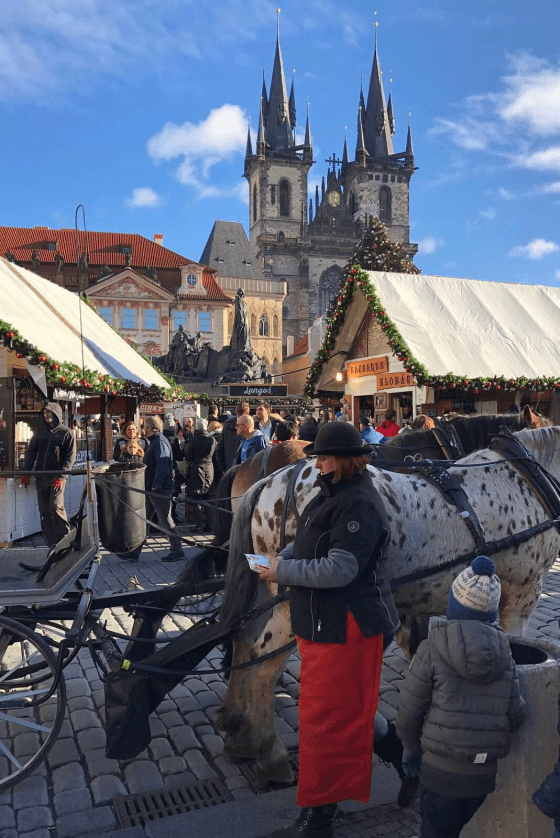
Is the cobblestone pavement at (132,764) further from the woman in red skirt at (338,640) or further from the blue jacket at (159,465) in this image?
the blue jacket at (159,465)

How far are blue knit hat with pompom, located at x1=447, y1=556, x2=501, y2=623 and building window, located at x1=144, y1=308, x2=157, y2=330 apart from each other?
46.0 metres

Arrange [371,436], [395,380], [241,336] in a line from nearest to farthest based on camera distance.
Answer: [371,436], [395,380], [241,336]

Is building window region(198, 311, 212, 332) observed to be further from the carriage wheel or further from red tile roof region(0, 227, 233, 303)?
the carriage wheel

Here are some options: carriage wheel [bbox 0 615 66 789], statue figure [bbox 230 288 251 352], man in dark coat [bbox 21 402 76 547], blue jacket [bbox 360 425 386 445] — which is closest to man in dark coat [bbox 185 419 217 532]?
man in dark coat [bbox 21 402 76 547]

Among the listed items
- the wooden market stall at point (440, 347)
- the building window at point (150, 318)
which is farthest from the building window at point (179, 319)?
the wooden market stall at point (440, 347)

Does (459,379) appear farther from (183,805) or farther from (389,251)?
(389,251)

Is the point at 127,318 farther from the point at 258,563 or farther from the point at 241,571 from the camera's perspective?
the point at 258,563

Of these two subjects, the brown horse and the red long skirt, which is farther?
the brown horse

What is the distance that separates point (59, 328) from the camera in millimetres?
10328

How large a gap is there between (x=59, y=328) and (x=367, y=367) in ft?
18.3

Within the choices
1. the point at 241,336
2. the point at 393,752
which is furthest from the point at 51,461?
the point at 241,336

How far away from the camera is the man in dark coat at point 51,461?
8.62 m

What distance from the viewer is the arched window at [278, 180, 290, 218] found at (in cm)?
7462

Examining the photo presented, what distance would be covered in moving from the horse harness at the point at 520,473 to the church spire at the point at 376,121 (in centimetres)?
8184
